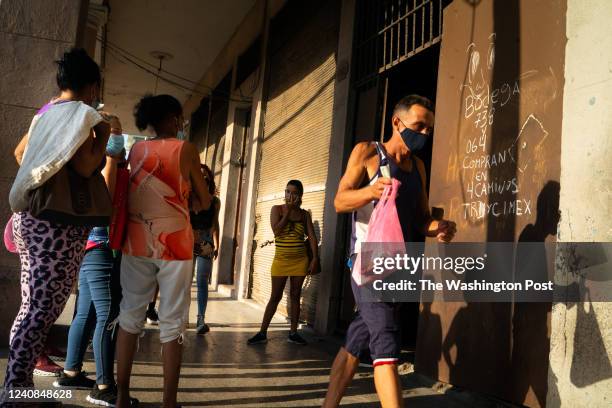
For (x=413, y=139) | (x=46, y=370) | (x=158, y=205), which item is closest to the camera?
(x=413, y=139)

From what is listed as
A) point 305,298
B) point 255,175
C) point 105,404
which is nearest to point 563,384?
point 105,404

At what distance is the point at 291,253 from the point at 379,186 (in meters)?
3.49

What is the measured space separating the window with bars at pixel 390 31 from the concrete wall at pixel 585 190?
79.0 inches

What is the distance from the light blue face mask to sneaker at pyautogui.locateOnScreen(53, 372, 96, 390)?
1502 mm

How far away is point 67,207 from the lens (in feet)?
9.13

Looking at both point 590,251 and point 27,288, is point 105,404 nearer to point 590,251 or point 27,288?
point 27,288

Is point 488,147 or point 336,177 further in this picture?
point 336,177

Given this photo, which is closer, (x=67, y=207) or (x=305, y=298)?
(x=67, y=207)

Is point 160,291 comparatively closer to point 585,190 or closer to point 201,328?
point 585,190

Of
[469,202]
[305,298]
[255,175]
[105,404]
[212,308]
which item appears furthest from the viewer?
[255,175]

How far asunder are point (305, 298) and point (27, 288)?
4.86 m

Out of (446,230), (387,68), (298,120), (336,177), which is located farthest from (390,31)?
(446,230)

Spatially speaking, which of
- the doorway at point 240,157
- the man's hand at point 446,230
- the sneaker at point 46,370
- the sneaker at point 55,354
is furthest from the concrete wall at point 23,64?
the doorway at point 240,157

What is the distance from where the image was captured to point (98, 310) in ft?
11.3
